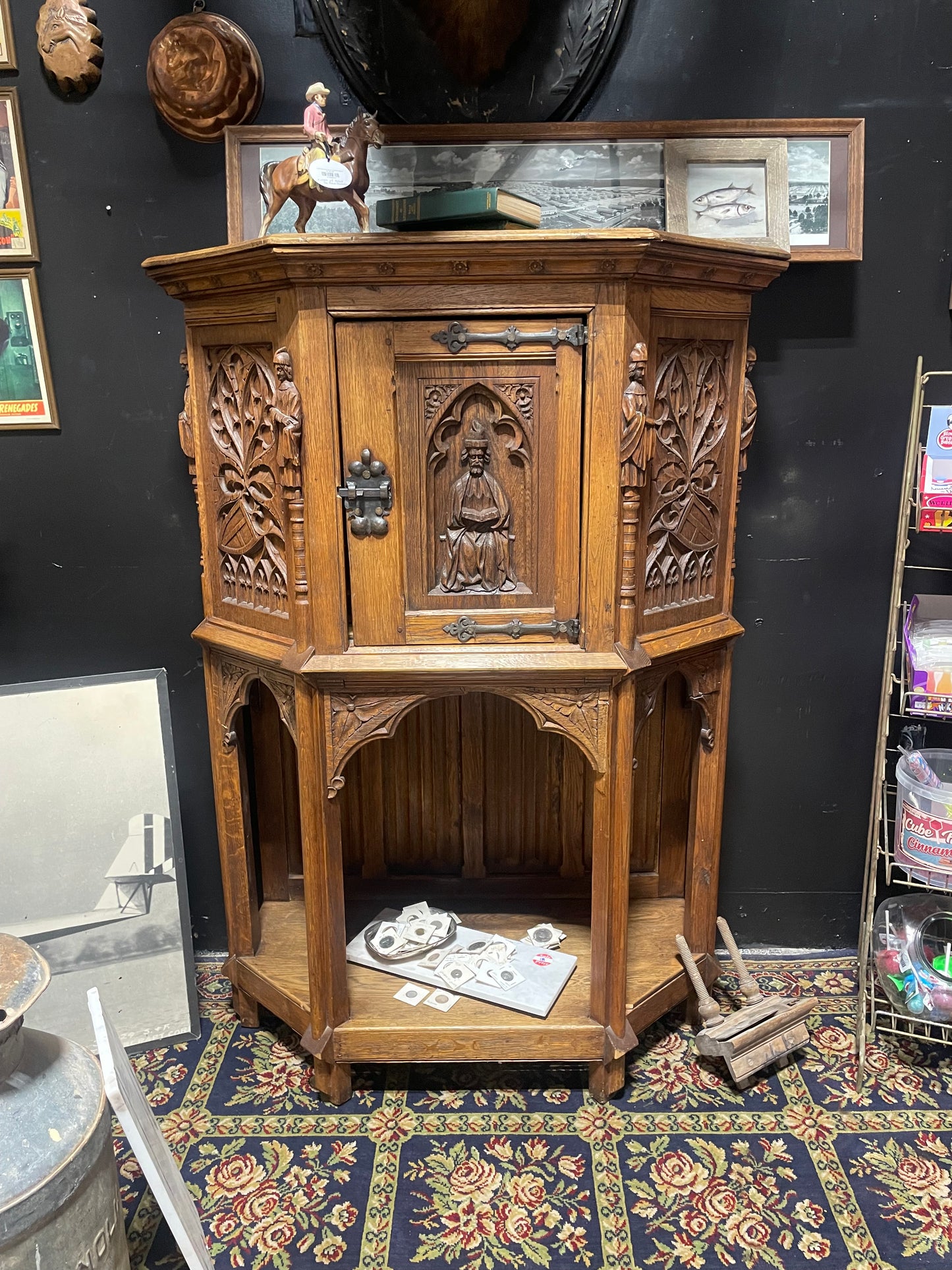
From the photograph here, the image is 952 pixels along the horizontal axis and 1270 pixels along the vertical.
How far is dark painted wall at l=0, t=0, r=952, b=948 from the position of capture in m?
2.42

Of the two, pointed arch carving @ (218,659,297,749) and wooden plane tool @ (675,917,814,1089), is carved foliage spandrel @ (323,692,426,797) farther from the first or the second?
wooden plane tool @ (675,917,814,1089)

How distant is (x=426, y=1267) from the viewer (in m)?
1.99

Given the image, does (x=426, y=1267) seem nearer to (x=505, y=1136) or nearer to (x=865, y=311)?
(x=505, y=1136)

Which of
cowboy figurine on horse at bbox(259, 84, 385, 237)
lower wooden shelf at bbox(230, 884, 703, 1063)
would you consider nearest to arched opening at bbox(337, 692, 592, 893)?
lower wooden shelf at bbox(230, 884, 703, 1063)

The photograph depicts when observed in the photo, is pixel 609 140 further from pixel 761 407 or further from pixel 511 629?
pixel 511 629

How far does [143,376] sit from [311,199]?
863 mm

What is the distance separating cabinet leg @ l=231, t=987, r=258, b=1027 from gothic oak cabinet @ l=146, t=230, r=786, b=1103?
0.04 meters

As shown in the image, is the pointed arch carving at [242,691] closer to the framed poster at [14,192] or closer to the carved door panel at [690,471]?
the carved door panel at [690,471]

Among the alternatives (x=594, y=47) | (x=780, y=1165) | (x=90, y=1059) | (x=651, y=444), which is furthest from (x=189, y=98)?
(x=780, y=1165)

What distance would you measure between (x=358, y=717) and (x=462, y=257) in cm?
105

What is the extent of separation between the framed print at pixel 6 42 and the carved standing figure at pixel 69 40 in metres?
0.07

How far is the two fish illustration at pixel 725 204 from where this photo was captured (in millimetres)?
2461

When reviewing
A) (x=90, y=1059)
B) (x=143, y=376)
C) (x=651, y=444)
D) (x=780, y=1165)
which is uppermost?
(x=143, y=376)

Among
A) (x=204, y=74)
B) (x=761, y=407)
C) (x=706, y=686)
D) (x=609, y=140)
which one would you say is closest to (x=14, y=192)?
(x=204, y=74)
